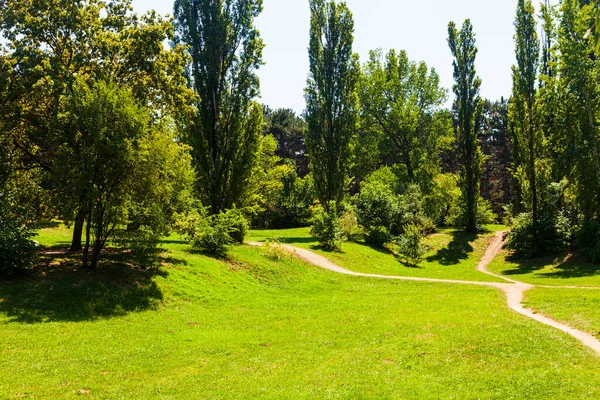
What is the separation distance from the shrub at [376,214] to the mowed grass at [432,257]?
1.56 meters

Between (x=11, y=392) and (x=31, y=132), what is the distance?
13.3 meters

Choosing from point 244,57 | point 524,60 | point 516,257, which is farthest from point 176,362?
point 524,60

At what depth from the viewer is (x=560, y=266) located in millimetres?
29297

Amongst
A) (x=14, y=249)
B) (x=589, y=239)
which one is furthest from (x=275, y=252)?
(x=589, y=239)

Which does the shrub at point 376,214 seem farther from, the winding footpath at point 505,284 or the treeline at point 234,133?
the winding footpath at point 505,284

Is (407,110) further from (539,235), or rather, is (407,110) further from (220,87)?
(220,87)

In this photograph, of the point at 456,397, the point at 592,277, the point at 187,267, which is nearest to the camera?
the point at 456,397

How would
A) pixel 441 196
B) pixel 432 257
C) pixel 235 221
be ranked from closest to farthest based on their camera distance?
pixel 235 221 → pixel 432 257 → pixel 441 196

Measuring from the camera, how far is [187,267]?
20.4 meters

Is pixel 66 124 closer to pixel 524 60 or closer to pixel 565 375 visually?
pixel 565 375

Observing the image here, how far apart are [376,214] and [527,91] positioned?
18.6 meters

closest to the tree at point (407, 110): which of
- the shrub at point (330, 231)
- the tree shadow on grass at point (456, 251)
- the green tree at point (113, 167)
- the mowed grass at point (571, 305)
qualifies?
the tree shadow on grass at point (456, 251)

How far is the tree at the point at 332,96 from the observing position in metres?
39.7

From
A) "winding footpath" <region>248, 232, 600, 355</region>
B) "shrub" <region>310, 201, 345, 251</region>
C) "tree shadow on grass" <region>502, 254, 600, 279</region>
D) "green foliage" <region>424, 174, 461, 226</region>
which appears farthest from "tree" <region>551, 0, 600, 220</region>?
"green foliage" <region>424, 174, 461, 226</region>
